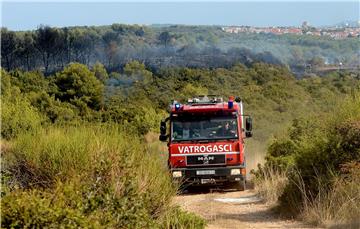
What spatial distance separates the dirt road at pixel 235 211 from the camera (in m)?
11.9

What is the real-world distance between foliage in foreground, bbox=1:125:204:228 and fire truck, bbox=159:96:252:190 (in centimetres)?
735

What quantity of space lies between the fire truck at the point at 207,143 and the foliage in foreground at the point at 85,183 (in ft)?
24.1

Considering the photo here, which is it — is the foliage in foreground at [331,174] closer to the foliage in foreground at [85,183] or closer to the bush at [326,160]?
the bush at [326,160]

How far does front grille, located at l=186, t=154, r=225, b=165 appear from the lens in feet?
61.6

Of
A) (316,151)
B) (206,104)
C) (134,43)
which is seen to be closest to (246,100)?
(134,43)

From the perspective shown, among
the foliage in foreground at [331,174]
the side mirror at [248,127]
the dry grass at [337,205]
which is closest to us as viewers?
the dry grass at [337,205]

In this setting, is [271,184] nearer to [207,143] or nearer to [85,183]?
[207,143]

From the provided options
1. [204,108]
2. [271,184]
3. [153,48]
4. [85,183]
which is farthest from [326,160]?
[153,48]

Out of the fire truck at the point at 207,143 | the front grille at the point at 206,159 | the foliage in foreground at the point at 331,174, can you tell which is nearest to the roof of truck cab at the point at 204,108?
the fire truck at the point at 207,143

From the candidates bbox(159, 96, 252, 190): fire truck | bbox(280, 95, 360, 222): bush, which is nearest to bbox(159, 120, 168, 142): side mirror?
bbox(159, 96, 252, 190): fire truck

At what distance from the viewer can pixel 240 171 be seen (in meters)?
18.8

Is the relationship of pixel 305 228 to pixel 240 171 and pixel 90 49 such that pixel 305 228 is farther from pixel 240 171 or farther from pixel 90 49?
pixel 90 49

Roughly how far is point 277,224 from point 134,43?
1990 inches

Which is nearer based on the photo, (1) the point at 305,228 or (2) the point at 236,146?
(1) the point at 305,228
